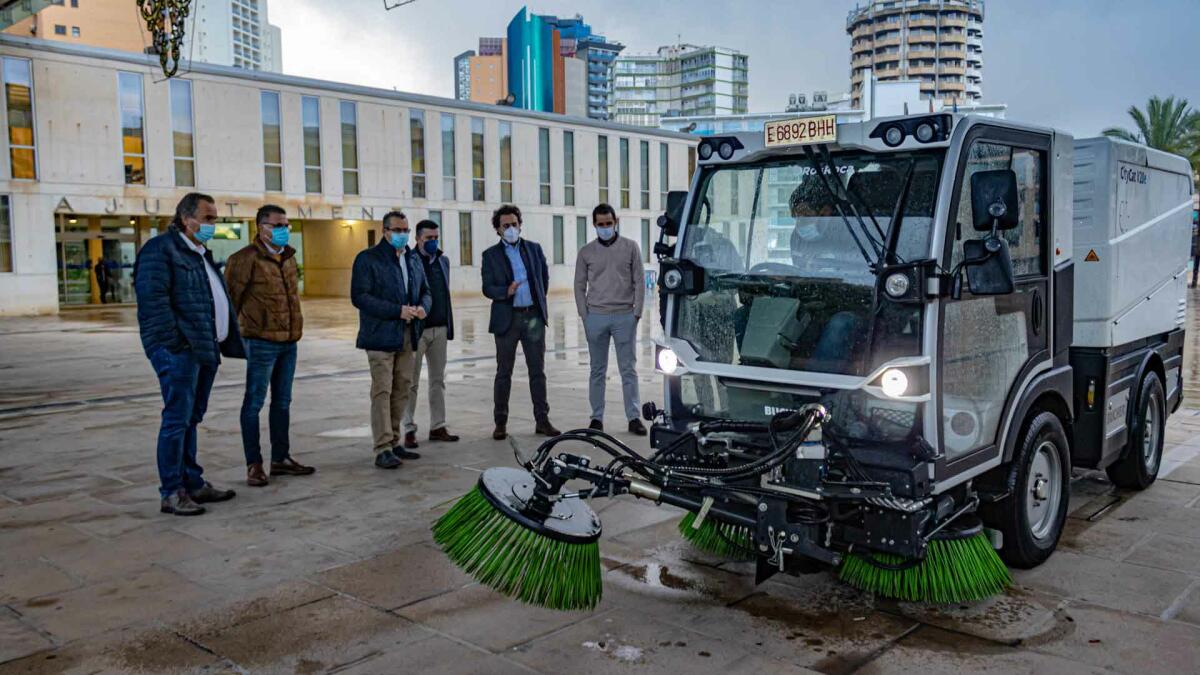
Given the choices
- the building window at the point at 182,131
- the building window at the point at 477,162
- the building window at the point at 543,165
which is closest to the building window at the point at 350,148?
the building window at the point at 477,162

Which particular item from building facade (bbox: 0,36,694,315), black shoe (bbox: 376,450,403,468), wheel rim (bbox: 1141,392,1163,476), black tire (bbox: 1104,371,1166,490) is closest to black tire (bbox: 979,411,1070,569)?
black tire (bbox: 1104,371,1166,490)

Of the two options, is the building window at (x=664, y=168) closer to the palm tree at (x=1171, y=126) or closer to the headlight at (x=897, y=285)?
the palm tree at (x=1171, y=126)

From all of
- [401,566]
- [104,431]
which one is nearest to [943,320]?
[401,566]

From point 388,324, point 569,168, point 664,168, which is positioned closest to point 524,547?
point 388,324

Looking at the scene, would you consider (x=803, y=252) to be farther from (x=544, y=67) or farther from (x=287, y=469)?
(x=544, y=67)

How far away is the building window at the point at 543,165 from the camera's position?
39000 mm

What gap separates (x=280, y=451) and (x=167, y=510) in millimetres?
1238

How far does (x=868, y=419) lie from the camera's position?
15.0 ft

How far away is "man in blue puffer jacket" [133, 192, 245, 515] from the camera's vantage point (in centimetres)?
623

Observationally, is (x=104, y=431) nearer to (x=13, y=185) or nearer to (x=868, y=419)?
(x=868, y=419)

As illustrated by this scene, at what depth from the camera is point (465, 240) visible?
→ 36.9 m

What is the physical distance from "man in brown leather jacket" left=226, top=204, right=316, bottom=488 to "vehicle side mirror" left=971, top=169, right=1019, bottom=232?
4696 millimetres

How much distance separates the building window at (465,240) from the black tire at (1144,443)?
3080cm

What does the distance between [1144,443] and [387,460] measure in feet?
18.5
